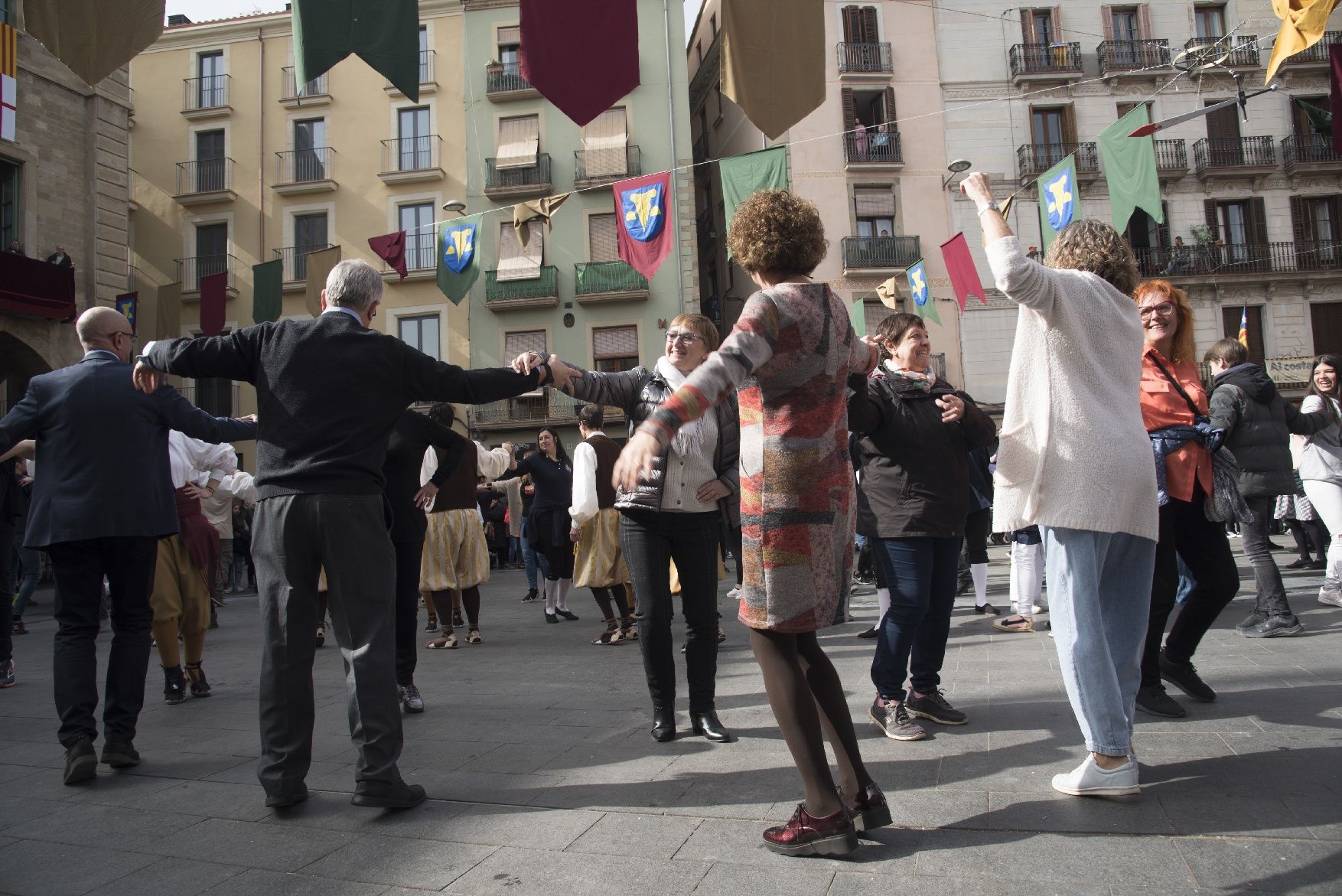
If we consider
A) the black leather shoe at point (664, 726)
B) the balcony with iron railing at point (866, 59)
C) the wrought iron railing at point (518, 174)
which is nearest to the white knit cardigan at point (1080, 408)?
the black leather shoe at point (664, 726)

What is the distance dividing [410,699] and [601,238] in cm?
2692

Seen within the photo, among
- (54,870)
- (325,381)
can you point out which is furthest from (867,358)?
(54,870)

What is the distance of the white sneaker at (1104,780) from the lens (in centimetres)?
311

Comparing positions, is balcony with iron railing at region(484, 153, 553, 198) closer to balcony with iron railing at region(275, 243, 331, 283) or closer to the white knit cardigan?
balcony with iron railing at region(275, 243, 331, 283)

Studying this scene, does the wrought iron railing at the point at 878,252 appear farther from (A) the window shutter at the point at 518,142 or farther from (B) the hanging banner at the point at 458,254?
(B) the hanging banner at the point at 458,254

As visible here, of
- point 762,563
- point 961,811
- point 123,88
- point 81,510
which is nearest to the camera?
point 762,563

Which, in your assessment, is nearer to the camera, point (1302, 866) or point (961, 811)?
point (1302, 866)

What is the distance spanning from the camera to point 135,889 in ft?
9.16

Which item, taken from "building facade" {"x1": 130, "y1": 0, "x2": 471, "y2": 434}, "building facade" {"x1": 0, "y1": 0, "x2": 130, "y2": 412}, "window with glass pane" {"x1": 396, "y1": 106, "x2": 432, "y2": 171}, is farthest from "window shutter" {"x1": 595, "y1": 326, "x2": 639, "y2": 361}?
"building facade" {"x1": 0, "y1": 0, "x2": 130, "y2": 412}

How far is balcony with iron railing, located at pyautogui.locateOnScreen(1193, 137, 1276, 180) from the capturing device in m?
30.5

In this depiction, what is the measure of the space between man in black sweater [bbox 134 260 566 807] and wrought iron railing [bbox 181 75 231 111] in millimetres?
32473

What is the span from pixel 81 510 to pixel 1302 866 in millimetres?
4717

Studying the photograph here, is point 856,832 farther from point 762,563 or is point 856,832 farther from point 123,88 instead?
point 123,88

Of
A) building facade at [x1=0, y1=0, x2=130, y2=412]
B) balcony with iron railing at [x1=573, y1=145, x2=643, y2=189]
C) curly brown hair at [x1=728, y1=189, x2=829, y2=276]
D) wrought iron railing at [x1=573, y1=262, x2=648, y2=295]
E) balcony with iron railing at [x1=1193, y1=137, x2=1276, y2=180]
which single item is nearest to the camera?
curly brown hair at [x1=728, y1=189, x2=829, y2=276]
